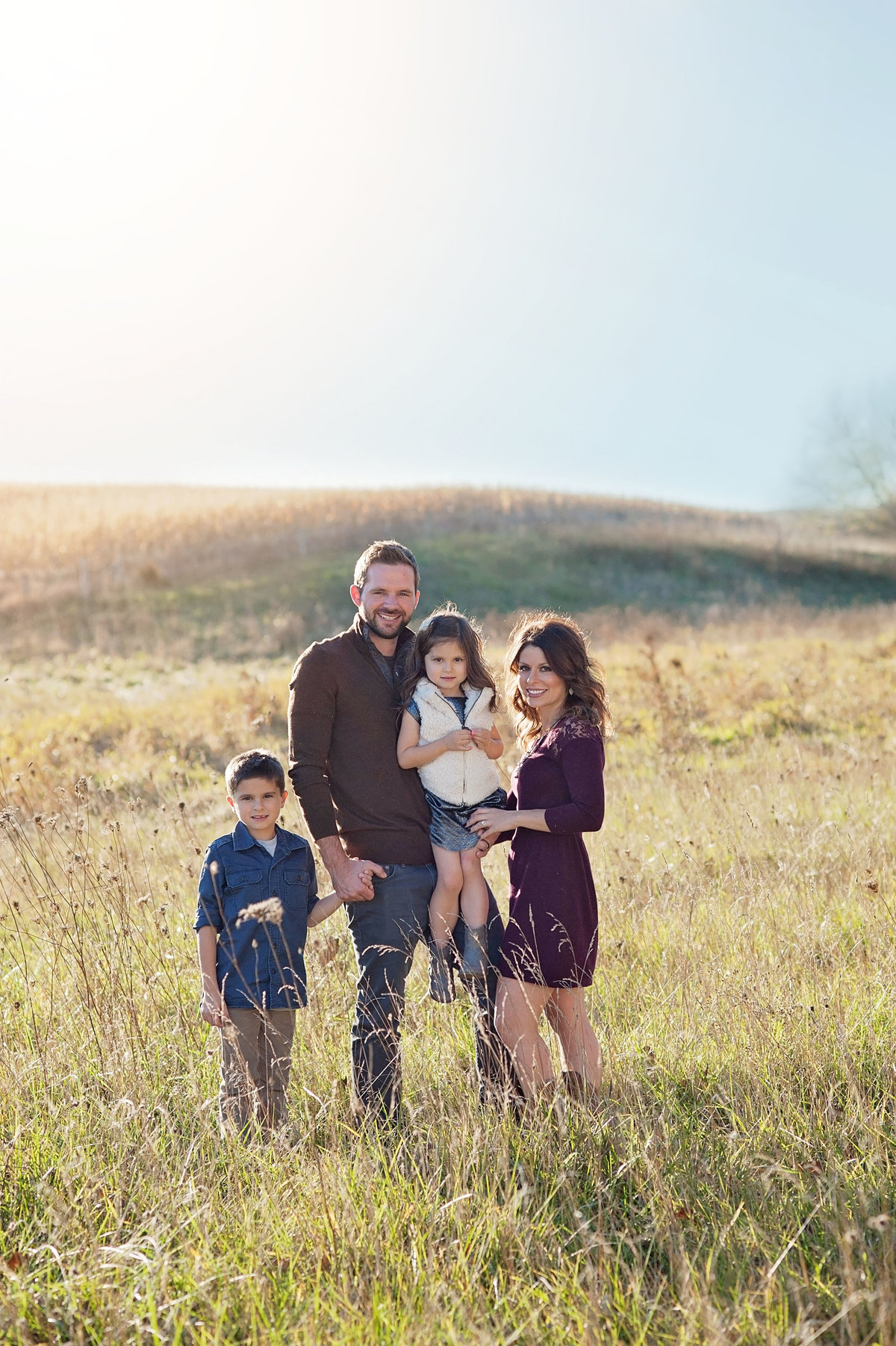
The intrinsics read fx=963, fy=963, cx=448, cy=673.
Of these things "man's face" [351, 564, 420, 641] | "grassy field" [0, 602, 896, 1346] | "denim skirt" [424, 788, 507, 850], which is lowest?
"grassy field" [0, 602, 896, 1346]

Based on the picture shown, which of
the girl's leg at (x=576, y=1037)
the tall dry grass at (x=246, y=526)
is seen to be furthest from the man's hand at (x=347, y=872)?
the tall dry grass at (x=246, y=526)

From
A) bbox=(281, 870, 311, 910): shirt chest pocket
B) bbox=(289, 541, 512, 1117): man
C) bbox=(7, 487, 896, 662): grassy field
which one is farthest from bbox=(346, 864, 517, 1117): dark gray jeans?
bbox=(7, 487, 896, 662): grassy field

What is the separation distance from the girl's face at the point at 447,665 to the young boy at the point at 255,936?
704mm

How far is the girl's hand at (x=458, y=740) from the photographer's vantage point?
146 inches

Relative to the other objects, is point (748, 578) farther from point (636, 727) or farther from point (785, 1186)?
point (785, 1186)

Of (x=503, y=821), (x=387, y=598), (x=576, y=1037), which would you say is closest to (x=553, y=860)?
(x=503, y=821)

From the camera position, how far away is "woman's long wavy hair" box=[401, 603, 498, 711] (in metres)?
3.83

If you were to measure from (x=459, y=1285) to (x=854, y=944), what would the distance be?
293 cm

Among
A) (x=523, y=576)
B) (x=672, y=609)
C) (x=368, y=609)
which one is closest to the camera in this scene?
(x=368, y=609)

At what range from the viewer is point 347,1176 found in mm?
2857

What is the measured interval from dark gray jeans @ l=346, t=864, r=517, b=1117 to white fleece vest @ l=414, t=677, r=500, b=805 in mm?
329

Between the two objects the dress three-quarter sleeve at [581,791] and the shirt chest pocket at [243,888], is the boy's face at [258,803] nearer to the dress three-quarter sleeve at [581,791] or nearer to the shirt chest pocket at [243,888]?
the shirt chest pocket at [243,888]

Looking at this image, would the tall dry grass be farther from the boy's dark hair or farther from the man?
the boy's dark hair

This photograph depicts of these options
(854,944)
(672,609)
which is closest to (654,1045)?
(854,944)
